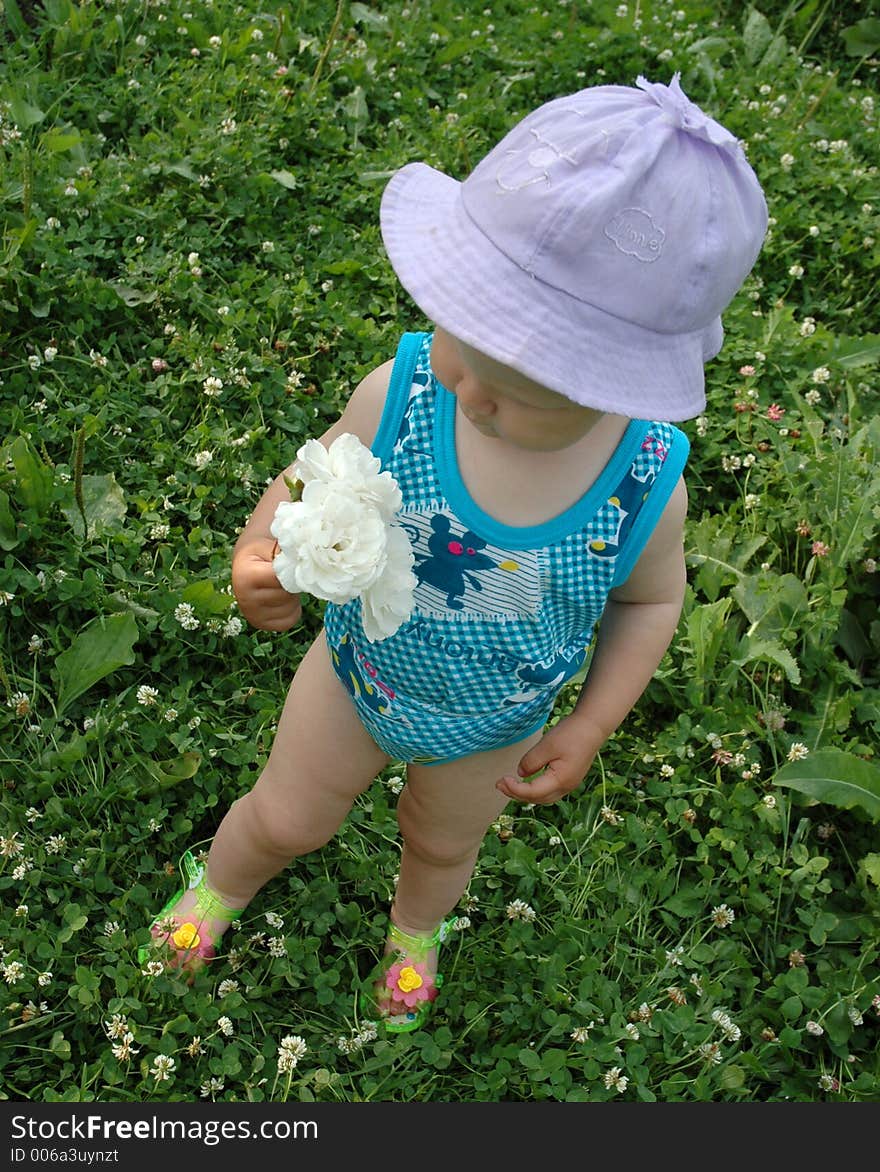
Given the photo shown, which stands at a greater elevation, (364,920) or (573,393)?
(573,393)

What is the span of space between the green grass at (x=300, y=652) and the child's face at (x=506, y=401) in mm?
1313

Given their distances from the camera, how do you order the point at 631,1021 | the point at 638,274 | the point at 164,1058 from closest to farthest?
the point at 638,274
the point at 164,1058
the point at 631,1021

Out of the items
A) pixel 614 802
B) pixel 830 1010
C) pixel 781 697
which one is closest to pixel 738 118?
pixel 781 697

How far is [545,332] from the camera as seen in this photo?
5.24 feet

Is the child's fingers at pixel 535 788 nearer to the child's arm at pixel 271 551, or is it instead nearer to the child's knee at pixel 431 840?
the child's knee at pixel 431 840

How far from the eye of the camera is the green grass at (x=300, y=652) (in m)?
2.63

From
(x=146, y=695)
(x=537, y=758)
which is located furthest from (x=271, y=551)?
(x=146, y=695)

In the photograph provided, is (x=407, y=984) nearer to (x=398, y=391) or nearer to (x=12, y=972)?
(x=12, y=972)

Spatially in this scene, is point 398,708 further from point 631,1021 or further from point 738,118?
point 738,118

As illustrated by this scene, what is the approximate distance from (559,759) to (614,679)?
16 cm

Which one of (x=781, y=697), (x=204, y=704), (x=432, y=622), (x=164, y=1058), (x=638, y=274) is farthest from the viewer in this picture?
(x=781, y=697)

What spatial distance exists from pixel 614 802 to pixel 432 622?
1.23 metres

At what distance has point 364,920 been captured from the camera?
279 cm

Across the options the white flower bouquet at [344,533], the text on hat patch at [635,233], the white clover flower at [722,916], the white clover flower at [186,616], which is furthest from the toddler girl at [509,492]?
the white clover flower at [722,916]
